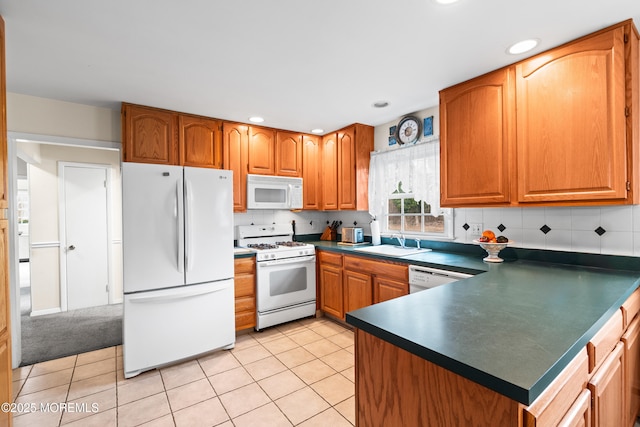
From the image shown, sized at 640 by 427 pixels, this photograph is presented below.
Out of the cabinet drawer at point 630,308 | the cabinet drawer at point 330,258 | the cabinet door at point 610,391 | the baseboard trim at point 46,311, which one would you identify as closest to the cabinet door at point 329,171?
the cabinet drawer at point 330,258

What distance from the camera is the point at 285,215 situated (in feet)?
13.1

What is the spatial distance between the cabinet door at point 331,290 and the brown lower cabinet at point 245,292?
2.70 feet

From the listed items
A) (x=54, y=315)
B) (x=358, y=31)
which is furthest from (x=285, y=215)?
(x=54, y=315)

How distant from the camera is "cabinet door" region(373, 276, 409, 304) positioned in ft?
8.45

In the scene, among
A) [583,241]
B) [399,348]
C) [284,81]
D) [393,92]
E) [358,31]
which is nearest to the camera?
[399,348]

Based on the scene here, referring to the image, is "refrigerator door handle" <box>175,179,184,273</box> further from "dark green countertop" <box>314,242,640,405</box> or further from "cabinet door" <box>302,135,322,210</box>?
"dark green countertop" <box>314,242,640,405</box>

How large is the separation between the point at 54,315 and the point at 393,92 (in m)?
4.84

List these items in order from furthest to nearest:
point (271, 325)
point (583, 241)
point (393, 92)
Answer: point (271, 325)
point (393, 92)
point (583, 241)

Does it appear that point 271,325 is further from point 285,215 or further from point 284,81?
point 284,81

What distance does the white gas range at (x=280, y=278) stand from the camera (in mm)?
3170

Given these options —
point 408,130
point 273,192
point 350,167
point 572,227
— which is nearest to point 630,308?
point 572,227

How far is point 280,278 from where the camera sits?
3270 mm

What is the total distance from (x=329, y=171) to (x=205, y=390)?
2719 mm

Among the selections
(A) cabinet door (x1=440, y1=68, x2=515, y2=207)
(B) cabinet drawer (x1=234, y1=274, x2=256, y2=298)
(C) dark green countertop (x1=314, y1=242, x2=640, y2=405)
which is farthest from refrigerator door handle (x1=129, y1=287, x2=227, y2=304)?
(A) cabinet door (x1=440, y1=68, x2=515, y2=207)
